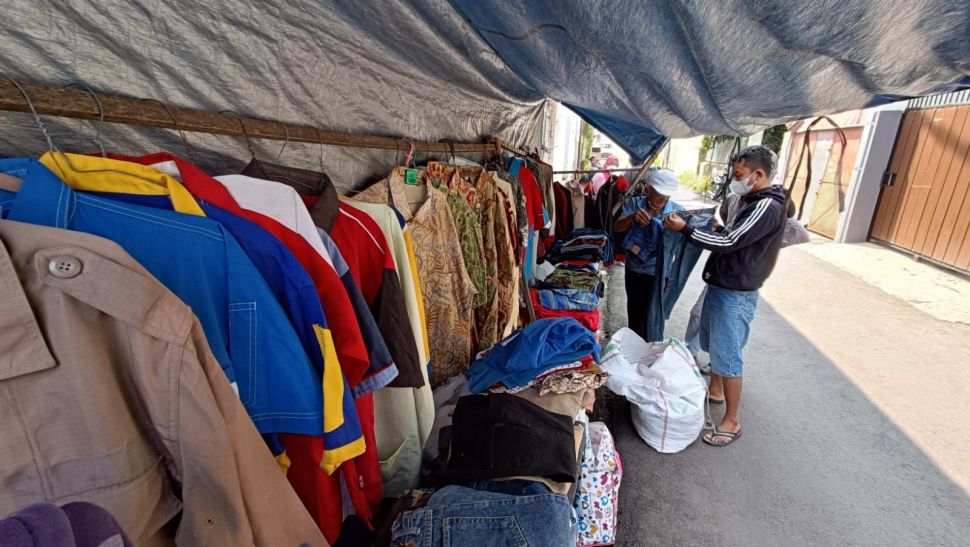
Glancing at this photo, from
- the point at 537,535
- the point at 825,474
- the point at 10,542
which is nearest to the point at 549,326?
the point at 537,535

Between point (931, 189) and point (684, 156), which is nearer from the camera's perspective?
point (931, 189)

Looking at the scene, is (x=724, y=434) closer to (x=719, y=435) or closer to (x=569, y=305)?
(x=719, y=435)

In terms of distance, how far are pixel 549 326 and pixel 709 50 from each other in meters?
1.30

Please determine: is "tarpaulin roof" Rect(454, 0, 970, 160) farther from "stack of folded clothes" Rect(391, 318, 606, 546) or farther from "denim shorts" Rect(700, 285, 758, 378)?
"stack of folded clothes" Rect(391, 318, 606, 546)

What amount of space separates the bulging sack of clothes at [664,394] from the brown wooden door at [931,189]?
6748 mm

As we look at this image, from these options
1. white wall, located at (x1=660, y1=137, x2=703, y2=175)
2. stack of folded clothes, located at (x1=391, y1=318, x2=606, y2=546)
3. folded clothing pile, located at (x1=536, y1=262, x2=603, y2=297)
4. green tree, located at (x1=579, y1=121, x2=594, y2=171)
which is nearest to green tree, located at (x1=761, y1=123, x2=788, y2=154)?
green tree, located at (x1=579, y1=121, x2=594, y2=171)

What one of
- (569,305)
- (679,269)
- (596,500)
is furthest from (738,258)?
(596,500)

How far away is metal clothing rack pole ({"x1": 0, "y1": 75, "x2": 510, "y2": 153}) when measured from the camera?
2.44 feet

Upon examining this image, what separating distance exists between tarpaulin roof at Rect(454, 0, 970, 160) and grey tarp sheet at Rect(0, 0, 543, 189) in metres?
0.27

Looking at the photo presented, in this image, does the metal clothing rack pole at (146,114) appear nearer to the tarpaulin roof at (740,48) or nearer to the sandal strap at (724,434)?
the tarpaulin roof at (740,48)

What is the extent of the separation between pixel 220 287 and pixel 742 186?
2.81 m

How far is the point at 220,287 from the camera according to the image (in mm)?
837

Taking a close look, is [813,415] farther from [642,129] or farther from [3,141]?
[3,141]

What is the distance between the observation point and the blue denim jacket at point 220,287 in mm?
716
